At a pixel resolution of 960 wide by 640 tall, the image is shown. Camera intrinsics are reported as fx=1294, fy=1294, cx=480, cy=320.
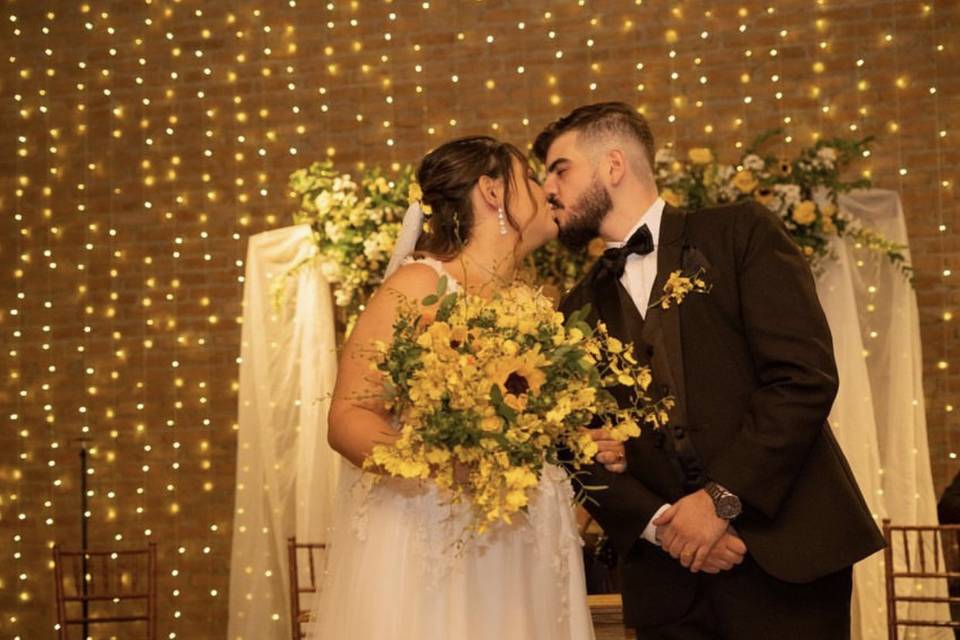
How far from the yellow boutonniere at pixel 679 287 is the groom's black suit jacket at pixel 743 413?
0.6 inches

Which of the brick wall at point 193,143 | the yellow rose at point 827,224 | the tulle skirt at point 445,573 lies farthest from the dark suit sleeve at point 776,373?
the brick wall at point 193,143

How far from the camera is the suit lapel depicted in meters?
3.18

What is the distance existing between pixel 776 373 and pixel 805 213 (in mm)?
3040

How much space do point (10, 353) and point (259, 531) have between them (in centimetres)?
225

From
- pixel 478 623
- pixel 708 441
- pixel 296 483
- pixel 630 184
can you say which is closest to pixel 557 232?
pixel 630 184

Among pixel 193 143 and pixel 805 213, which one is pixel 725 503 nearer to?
pixel 805 213

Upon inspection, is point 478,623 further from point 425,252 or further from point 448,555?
point 425,252

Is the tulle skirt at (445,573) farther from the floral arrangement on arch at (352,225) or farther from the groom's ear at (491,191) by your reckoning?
the floral arrangement on arch at (352,225)

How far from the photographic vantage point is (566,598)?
3371mm

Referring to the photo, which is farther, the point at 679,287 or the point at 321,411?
the point at 321,411

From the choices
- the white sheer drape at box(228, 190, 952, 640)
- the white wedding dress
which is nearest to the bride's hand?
the white wedding dress

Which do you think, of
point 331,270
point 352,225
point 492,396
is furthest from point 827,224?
point 492,396

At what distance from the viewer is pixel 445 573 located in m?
3.21

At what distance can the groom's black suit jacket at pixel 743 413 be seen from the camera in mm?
3033
